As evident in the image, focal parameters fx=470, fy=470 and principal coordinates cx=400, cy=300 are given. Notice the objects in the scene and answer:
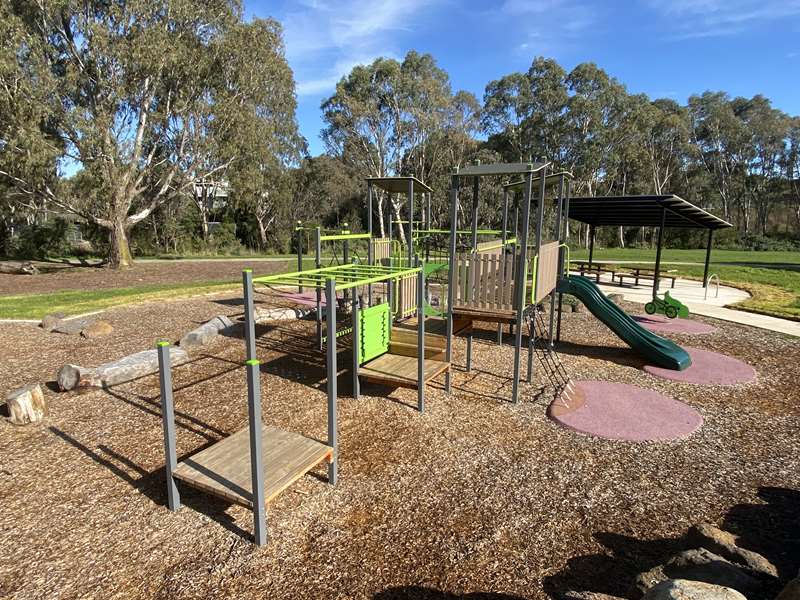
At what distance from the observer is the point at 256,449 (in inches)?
146

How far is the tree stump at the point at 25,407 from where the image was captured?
600 cm

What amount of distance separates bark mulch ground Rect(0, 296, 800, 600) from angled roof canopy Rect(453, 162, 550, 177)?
3347 mm

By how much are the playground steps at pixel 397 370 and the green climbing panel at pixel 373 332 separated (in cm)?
15

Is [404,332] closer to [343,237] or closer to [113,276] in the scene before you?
[343,237]

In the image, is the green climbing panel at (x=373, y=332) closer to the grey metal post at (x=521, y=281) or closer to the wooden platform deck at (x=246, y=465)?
the grey metal post at (x=521, y=281)

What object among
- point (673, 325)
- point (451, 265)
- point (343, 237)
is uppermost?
point (343, 237)

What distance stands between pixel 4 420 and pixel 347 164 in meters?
39.4

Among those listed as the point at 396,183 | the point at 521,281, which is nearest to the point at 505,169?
the point at 521,281

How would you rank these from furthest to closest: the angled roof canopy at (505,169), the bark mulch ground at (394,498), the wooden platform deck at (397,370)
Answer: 1. the wooden platform deck at (397,370)
2. the angled roof canopy at (505,169)
3. the bark mulch ground at (394,498)

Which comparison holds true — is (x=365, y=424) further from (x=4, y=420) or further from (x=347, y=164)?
(x=347, y=164)

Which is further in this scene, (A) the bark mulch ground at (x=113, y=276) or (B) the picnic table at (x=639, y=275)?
→ (B) the picnic table at (x=639, y=275)

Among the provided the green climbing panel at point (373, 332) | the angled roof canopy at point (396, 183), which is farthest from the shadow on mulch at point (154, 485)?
the angled roof canopy at point (396, 183)

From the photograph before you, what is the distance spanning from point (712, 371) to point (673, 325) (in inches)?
159

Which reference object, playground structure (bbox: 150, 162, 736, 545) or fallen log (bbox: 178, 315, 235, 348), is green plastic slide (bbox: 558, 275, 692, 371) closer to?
playground structure (bbox: 150, 162, 736, 545)
